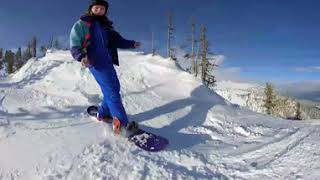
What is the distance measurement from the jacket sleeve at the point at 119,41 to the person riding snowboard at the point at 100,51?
16 centimetres

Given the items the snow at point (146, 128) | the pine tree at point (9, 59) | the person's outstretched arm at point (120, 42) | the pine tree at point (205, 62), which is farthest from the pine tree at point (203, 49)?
the person's outstretched arm at point (120, 42)

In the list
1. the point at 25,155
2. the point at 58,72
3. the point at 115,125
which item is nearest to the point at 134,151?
the point at 115,125

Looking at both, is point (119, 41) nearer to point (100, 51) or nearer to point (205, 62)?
point (100, 51)

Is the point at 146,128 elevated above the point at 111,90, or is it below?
below

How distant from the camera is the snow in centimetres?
652

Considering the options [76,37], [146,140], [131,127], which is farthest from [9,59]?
[146,140]

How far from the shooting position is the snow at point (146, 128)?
652 centimetres

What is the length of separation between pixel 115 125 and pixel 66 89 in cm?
330

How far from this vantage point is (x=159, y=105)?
1029 centimetres

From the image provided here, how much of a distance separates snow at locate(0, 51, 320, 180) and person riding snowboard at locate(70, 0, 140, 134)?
1.25ft

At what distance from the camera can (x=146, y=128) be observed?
872 centimetres

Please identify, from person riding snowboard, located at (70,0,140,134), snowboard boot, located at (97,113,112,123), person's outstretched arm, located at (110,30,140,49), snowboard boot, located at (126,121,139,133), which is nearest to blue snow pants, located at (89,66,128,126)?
person riding snowboard, located at (70,0,140,134)

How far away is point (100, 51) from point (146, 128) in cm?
188

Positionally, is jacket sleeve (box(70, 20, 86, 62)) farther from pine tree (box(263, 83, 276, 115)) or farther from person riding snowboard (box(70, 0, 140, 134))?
pine tree (box(263, 83, 276, 115))
